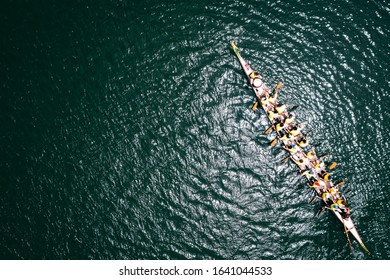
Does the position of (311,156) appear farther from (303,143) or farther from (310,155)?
(303,143)

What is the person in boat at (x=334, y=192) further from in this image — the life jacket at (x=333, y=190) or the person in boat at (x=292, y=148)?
the person in boat at (x=292, y=148)

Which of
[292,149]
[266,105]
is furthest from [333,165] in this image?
[266,105]

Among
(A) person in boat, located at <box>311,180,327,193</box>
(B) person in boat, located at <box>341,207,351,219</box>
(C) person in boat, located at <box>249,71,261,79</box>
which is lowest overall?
(B) person in boat, located at <box>341,207,351,219</box>

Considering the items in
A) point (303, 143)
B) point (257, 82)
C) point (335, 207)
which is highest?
point (257, 82)

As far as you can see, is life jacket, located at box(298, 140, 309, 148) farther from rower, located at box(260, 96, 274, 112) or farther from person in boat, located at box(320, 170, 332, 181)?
rower, located at box(260, 96, 274, 112)

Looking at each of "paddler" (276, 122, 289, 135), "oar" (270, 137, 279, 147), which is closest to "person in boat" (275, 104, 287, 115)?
"paddler" (276, 122, 289, 135)
